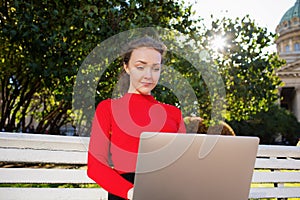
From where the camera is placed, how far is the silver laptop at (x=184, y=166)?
150cm

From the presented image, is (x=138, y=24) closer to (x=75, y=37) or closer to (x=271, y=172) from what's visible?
(x=75, y=37)

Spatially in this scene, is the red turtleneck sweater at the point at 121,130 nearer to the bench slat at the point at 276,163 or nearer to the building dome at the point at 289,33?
the bench slat at the point at 276,163

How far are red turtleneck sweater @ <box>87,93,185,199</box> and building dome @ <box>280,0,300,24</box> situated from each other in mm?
72161

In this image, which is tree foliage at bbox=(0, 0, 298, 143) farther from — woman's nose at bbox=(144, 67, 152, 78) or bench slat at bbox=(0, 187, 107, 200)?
woman's nose at bbox=(144, 67, 152, 78)

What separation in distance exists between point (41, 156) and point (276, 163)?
2.05 metres

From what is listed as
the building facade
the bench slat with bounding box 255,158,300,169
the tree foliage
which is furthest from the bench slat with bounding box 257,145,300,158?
the building facade

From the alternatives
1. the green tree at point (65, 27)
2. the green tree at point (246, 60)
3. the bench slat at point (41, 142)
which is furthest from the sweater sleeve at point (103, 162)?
the green tree at point (246, 60)

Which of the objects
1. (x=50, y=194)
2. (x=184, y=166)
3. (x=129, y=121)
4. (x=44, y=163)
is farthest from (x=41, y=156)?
(x=184, y=166)

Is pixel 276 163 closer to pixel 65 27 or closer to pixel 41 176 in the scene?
pixel 41 176

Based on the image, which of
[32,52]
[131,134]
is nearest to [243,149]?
[131,134]

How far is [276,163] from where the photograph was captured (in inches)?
130

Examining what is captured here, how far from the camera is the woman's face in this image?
2.08 metres

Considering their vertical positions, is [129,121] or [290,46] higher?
[290,46]

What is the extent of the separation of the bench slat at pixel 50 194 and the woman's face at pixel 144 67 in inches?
41.7
